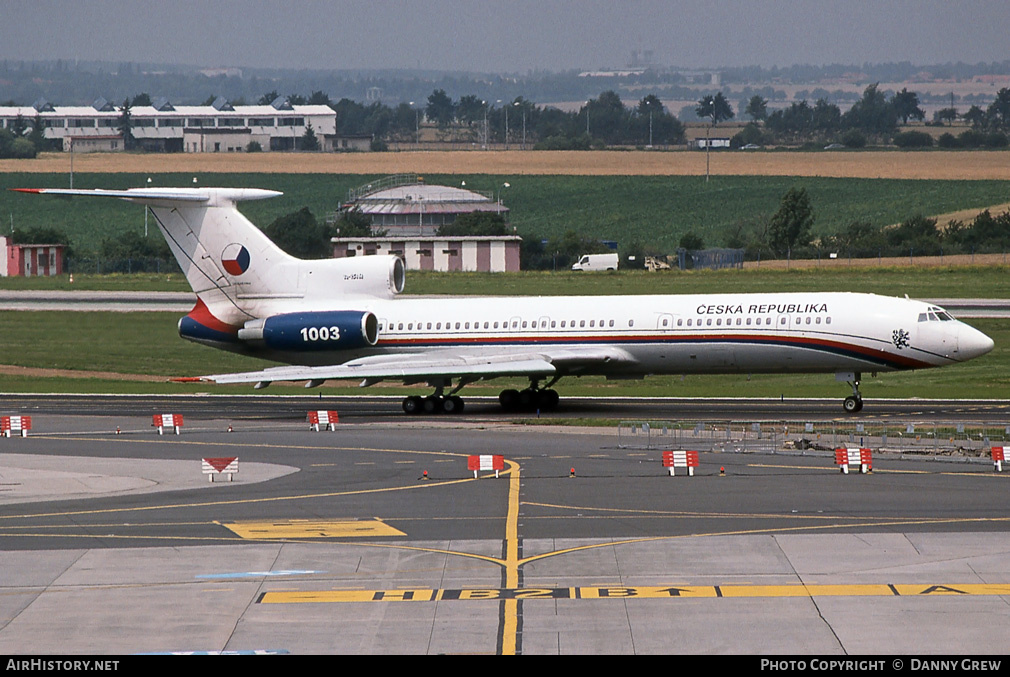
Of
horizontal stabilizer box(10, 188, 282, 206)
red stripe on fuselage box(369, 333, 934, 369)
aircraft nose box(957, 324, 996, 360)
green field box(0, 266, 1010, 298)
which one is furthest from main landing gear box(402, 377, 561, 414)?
green field box(0, 266, 1010, 298)

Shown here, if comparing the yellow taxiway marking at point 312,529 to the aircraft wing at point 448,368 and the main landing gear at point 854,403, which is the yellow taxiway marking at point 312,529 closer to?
the aircraft wing at point 448,368

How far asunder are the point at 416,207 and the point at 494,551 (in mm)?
118688

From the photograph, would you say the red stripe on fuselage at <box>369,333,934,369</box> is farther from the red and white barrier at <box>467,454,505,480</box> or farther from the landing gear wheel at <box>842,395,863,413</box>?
the red and white barrier at <box>467,454,505,480</box>

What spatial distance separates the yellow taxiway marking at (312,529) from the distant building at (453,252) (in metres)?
89.2

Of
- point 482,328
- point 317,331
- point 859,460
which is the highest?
point 482,328

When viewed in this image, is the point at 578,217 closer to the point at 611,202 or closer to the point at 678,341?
the point at 611,202

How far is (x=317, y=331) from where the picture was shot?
158 feet

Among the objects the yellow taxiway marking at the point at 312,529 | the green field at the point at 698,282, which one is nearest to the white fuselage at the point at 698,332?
the yellow taxiway marking at the point at 312,529

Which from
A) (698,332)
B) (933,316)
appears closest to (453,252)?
(698,332)

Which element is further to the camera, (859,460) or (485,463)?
(485,463)

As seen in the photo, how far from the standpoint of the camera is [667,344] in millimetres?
45625

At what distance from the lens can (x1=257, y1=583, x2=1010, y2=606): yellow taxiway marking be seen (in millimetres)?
19391

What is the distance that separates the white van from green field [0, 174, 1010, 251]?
19.9m

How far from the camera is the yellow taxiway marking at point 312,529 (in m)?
24.8
